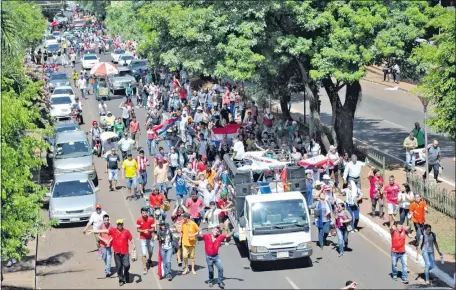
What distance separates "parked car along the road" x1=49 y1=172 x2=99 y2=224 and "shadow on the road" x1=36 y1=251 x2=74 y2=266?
201 cm

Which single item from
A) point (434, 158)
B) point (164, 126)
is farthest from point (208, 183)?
point (164, 126)

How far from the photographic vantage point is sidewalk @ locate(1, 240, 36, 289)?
20609mm

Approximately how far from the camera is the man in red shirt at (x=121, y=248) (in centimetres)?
1900

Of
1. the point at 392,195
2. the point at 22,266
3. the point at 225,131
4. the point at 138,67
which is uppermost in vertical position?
the point at 225,131

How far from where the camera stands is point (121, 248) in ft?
62.4

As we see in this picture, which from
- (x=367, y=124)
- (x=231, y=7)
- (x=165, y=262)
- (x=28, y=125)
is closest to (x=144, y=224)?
(x=165, y=262)

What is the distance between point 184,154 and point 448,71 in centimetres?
1269

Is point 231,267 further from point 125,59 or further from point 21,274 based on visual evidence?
point 125,59

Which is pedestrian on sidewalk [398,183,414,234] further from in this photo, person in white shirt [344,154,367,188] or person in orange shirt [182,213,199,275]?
person in orange shirt [182,213,199,275]

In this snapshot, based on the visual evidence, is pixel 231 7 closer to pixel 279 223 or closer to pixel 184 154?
pixel 184 154

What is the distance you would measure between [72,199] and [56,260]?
3.45 metres

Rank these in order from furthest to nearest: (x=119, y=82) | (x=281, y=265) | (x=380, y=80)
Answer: (x=380, y=80)
(x=119, y=82)
(x=281, y=265)

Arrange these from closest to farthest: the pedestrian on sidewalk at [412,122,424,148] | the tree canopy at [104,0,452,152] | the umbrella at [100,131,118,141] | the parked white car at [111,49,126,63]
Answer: the tree canopy at [104,0,452,152], the pedestrian on sidewalk at [412,122,424,148], the umbrella at [100,131,118,141], the parked white car at [111,49,126,63]

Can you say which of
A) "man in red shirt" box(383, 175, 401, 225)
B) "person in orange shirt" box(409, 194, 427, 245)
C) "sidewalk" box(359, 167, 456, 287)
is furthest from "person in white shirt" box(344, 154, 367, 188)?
"person in orange shirt" box(409, 194, 427, 245)
